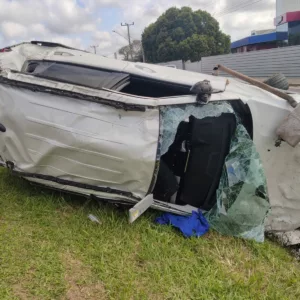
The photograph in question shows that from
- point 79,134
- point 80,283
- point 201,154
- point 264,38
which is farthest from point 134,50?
point 80,283

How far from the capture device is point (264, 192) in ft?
9.49

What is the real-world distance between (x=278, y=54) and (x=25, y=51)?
65.8ft

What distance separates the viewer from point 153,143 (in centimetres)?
267

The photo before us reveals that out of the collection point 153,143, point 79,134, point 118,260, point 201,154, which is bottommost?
point 118,260

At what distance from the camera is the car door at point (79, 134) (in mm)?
2666

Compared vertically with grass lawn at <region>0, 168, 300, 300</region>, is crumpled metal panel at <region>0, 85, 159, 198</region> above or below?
above

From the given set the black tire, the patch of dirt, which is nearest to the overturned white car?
the patch of dirt

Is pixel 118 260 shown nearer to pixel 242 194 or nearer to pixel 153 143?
pixel 153 143

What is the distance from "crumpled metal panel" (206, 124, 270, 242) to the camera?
2885 mm

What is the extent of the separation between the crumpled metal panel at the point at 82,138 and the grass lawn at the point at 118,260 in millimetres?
376

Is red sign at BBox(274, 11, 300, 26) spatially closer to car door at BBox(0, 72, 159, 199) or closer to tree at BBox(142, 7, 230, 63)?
tree at BBox(142, 7, 230, 63)

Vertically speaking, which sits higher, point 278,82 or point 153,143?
point 278,82

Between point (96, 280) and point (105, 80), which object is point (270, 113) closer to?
point (105, 80)

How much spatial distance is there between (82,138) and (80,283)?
3.59ft
